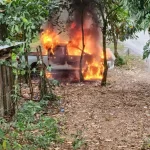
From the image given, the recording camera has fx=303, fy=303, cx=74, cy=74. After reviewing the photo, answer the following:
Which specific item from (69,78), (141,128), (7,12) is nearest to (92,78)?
(69,78)

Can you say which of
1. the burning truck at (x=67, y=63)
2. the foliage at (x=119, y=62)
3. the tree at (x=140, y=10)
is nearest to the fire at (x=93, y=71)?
Result: the burning truck at (x=67, y=63)

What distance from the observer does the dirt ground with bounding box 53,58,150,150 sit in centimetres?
701

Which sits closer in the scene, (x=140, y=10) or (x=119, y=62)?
(x=140, y=10)

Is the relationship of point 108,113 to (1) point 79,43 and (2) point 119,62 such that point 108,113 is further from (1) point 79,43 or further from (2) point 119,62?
(2) point 119,62

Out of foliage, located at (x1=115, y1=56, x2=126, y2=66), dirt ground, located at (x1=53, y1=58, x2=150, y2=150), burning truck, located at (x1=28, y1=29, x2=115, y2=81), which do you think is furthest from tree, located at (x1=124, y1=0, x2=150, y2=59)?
foliage, located at (x1=115, y1=56, x2=126, y2=66)

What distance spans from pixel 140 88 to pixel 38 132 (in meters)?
7.46

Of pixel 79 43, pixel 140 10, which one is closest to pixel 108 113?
pixel 140 10

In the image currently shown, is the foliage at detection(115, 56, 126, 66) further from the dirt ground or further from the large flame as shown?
the dirt ground

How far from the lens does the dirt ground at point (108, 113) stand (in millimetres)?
7009

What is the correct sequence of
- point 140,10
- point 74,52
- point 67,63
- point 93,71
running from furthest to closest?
point 74,52 < point 93,71 < point 67,63 < point 140,10

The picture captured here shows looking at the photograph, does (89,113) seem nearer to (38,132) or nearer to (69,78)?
(38,132)

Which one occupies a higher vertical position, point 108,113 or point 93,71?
point 93,71

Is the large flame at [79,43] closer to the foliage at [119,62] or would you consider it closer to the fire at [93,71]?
the fire at [93,71]

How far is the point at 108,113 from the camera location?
368 inches
